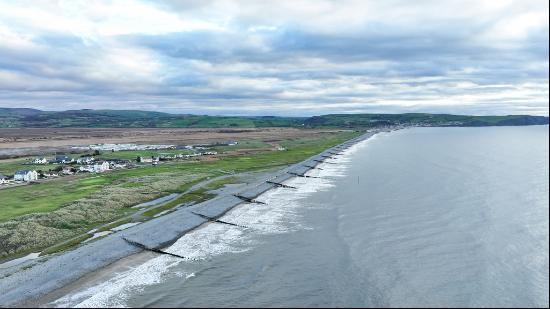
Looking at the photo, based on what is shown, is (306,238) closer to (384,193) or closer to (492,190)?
(384,193)

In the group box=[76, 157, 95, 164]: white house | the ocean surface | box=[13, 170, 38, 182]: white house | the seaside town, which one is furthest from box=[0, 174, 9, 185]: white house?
the ocean surface

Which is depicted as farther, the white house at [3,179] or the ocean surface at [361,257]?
the white house at [3,179]

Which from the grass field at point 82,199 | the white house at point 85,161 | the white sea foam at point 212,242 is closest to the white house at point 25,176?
the grass field at point 82,199

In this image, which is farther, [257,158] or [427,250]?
[257,158]

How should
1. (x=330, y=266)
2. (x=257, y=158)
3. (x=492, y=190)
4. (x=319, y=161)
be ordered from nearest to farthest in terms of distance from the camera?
(x=330, y=266) < (x=492, y=190) < (x=319, y=161) < (x=257, y=158)

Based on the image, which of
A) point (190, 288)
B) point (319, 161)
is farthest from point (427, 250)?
point (319, 161)

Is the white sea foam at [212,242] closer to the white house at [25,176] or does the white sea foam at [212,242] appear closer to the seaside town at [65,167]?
the white house at [25,176]
